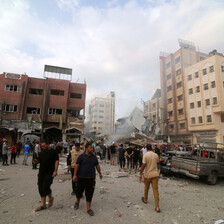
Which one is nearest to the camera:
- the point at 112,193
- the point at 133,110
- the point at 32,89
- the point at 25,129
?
the point at 112,193

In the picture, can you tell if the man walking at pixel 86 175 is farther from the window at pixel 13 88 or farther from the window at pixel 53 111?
the window at pixel 13 88

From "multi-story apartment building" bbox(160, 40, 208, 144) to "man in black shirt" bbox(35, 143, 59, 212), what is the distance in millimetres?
33257

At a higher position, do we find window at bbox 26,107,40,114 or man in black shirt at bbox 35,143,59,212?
window at bbox 26,107,40,114

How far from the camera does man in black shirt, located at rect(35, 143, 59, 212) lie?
370 centimetres

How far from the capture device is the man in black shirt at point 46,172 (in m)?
3.70

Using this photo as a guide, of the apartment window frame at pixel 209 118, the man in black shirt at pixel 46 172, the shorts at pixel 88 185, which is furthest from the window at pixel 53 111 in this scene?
the apartment window frame at pixel 209 118

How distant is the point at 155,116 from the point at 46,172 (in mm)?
43084

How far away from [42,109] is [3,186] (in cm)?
2110

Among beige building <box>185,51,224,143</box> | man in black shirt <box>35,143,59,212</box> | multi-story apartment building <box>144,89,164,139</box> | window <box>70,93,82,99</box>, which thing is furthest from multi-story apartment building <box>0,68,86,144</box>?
man in black shirt <box>35,143,59,212</box>

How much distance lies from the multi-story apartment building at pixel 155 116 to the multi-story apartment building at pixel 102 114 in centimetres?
2874

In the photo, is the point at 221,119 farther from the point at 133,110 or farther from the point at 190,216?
the point at 190,216

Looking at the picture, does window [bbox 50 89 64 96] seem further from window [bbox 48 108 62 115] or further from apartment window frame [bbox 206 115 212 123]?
apartment window frame [bbox 206 115 212 123]

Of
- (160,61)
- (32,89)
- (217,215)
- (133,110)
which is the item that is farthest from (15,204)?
(160,61)

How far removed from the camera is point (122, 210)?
12.9ft
